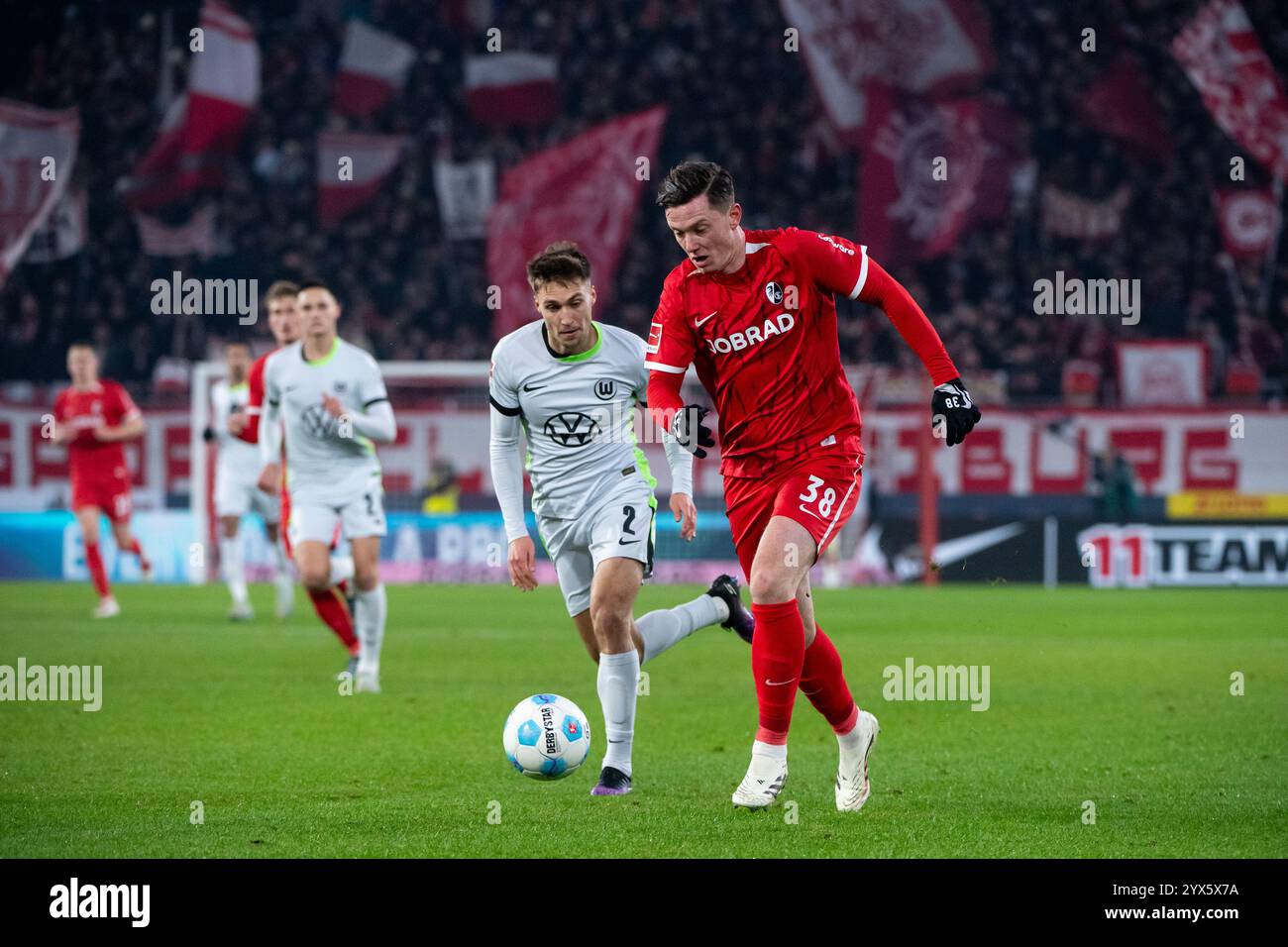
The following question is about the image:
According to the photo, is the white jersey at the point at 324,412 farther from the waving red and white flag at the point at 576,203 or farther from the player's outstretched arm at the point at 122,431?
the waving red and white flag at the point at 576,203

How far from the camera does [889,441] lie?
21.8 metres

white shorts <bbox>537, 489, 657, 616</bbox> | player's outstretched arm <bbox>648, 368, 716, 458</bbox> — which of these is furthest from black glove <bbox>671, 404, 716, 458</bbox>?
white shorts <bbox>537, 489, 657, 616</bbox>

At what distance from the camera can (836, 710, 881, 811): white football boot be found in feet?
20.2

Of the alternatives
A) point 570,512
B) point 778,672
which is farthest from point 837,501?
point 570,512

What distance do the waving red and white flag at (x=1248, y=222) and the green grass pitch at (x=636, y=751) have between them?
40.1ft

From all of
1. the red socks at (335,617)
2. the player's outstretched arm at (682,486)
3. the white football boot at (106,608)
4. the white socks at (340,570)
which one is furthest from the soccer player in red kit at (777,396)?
the white football boot at (106,608)

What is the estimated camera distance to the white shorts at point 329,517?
999 cm

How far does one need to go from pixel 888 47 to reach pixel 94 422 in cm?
1490

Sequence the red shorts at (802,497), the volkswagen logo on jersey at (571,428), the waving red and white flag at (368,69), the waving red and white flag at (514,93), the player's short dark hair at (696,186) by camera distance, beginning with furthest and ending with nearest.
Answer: the waving red and white flag at (368,69)
the waving red and white flag at (514,93)
the volkswagen logo on jersey at (571,428)
the red shorts at (802,497)
the player's short dark hair at (696,186)

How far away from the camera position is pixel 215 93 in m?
27.0

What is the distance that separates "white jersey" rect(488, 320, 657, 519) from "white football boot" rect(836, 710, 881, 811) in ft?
4.61

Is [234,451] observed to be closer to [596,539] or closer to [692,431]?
[596,539]
